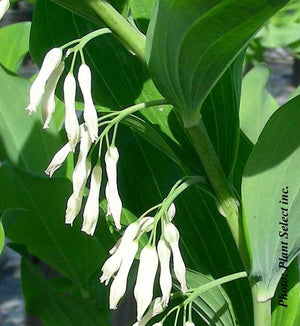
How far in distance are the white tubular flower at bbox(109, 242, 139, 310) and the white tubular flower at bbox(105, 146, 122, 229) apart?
21mm

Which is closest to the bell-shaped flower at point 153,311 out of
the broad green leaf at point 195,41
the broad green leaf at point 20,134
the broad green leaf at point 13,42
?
the broad green leaf at point 195,41

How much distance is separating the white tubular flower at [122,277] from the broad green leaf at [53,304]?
26 centimetres

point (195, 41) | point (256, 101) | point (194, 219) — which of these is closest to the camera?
point (195, 41)

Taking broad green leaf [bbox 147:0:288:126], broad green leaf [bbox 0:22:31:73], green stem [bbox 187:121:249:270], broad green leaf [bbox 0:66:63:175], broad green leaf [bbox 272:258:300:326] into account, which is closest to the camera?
broad green leaf [bbox 147:0:288:126]

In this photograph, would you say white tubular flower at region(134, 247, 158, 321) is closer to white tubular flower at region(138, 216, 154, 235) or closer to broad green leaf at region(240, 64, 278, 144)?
white tubular flower at region(138, 216, 154, 235)

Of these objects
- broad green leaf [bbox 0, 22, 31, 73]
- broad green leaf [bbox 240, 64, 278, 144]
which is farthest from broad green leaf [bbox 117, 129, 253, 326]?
broad green leaf [bbox 0, 22, 31, 73]

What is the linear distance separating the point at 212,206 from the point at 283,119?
0.18 metres

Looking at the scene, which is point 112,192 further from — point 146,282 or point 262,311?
point 262,311

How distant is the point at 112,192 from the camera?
1.55 feet

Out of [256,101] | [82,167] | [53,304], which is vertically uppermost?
[82,167]

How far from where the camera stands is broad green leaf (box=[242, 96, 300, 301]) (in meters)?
0.53

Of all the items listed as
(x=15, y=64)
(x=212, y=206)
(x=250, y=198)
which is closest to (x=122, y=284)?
(x=250, y=198)

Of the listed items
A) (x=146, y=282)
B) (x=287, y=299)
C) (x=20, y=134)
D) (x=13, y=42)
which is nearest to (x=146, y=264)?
(x=146, y=282)

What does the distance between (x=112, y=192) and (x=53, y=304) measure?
11.8 inches
